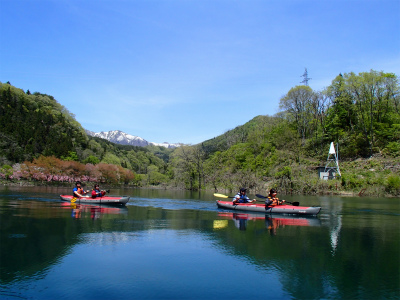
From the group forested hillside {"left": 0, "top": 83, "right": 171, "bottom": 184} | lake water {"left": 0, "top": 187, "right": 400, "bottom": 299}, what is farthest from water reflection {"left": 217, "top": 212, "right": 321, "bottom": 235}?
forested hillside {"left": 0, "top": 83, "right": 171, "bottom": 184}

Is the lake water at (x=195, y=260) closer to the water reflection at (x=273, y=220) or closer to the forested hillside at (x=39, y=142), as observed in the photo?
the water reflection at (x=273, y=220)

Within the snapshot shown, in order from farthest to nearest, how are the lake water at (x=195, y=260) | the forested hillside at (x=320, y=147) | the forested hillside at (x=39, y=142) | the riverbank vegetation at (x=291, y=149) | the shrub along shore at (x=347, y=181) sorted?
the forested hillside at (x=39, y=142) → the riverbank vegetation at (x=291, y=149) → the forested hillside at (x=320, y=147) → the shrub along shore at (x=347, y=181) → the lake water at (x=195, y=260)

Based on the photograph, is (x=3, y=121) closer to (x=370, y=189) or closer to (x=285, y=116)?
(x=285, y=116)

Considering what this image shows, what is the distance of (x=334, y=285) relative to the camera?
9586mm

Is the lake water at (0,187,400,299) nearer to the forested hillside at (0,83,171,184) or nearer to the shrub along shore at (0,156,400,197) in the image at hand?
the shrub along shore at (0,156,400,197)

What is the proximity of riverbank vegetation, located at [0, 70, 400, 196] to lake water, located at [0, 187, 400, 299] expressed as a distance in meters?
36.7

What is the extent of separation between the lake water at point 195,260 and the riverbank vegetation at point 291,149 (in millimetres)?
36709

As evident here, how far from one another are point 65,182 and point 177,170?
30145 mm

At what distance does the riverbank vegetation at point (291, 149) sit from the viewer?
177ft

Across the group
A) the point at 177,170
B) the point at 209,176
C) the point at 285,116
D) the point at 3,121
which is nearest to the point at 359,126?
the point at 285,116

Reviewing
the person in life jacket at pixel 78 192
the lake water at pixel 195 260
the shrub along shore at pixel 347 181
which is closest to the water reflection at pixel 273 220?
the lake water at pixel 195 260

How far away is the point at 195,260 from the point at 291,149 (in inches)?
2418

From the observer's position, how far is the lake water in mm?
9031

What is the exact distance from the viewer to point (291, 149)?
69.7 meters
